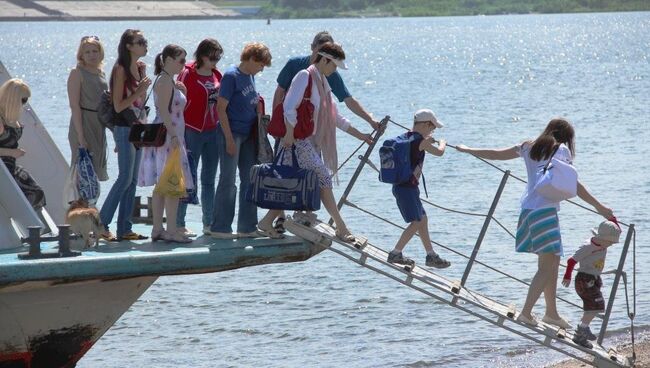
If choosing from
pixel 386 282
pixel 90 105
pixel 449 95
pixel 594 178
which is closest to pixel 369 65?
pixel 449 95

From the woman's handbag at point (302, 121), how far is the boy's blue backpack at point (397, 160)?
0.58 meters

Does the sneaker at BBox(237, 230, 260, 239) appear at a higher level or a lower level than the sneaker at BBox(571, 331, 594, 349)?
higher

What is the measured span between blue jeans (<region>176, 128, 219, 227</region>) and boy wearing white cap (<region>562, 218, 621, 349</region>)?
2570 millimetres

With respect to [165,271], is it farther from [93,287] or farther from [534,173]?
[534,173]

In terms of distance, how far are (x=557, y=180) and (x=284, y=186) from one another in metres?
1.81

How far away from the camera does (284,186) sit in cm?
984

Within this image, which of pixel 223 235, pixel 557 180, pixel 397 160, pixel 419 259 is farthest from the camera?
pixel 419 259

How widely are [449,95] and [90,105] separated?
4116cm

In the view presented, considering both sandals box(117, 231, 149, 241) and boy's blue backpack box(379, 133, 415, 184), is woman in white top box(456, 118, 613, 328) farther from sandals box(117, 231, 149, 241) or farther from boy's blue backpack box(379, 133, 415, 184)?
sandals box(117, 231, 149, 241)

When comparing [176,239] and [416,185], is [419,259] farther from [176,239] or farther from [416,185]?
[176,239]

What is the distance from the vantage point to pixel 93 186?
10.5m

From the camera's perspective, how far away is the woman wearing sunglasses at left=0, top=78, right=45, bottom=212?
10.0 m

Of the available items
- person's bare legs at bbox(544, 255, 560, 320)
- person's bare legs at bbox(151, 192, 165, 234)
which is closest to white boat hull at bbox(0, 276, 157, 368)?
person's bare legs at bbox(151, 192, 165, 234)

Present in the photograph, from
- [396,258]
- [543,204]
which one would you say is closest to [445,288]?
[396,258]
